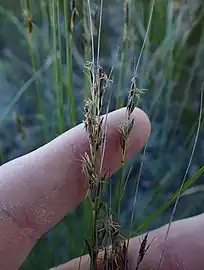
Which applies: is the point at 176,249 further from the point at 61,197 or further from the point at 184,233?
the point at 61,197

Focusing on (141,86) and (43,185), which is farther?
(141,86)

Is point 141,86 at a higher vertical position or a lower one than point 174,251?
higher

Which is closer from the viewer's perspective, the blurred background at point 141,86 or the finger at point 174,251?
the finger at point 174,251

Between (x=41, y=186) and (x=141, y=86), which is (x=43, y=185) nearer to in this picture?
(x=41, y=186)

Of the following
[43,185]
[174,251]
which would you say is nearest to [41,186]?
[43,185]

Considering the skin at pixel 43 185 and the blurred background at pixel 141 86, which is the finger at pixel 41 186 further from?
the blurred background at pixel 141 86

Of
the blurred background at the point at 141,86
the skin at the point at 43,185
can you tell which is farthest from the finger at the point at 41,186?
the blurred background at the point at 141,86

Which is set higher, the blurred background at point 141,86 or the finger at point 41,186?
the blurred background at point 141,86
